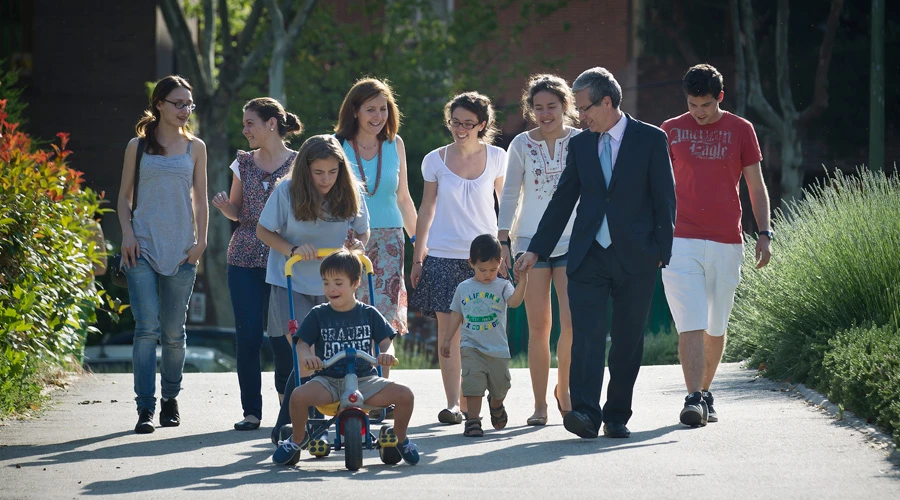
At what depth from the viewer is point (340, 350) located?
6.79m

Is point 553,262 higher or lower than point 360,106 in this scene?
lower

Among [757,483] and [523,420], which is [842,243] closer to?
[523,420]

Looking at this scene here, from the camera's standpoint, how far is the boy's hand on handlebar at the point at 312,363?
6504 millimetres

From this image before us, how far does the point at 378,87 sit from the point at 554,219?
1494 millimetres

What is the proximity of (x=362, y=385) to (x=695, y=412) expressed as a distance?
7.36 ft

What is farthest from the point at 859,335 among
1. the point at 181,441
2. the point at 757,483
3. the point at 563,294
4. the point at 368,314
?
the point at 181,441

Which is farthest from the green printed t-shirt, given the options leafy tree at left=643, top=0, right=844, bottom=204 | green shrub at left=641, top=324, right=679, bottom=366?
leafy tree at left=643, top=0, right=844, bottom=204

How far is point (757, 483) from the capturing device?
20.2 feet

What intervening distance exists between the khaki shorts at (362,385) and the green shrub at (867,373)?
257 centimetres

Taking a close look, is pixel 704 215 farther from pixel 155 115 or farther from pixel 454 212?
pixel 155 115

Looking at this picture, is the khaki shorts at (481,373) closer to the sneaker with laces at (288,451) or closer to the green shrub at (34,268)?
the sneaker with laces at (288,451)

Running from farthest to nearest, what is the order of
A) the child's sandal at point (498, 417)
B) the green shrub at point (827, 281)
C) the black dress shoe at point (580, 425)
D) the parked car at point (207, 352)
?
the parked car at point (207, 352) < the green shrub at point (827, 281) < the child's sandal at point (498, 417) < the black dress shoe at point (580, 425)

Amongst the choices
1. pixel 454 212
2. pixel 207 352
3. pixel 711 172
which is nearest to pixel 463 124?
pixel 454 212

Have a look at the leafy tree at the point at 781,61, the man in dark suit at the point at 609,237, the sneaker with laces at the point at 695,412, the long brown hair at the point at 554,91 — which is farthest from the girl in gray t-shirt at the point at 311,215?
the leafy tree at the point at 781,61
